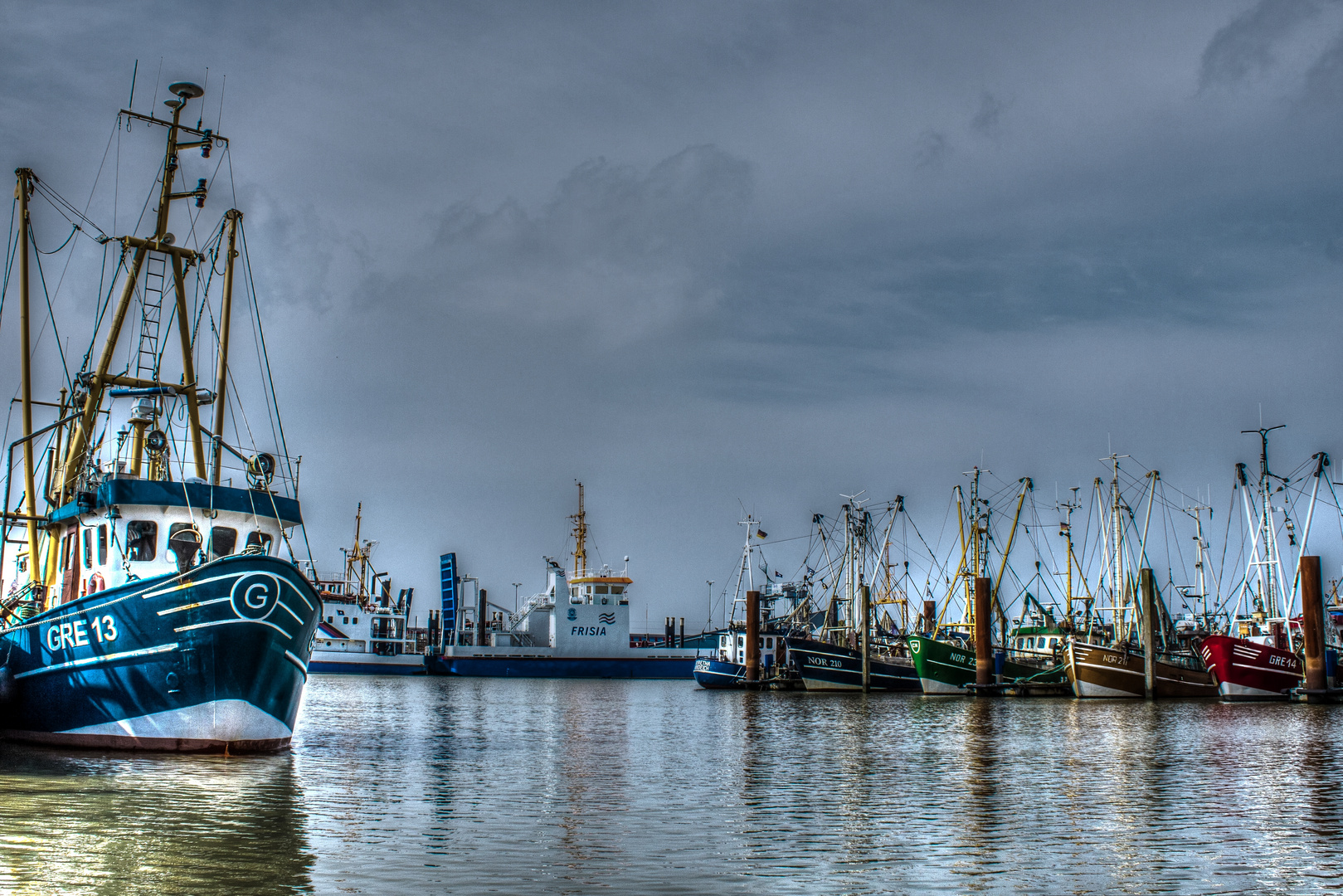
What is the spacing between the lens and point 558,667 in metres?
98.5

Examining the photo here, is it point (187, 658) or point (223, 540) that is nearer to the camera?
point (187, 658)

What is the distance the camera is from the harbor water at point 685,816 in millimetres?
11844

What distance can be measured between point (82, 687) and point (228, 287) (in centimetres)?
1251

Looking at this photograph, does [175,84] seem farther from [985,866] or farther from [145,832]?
[985,866]

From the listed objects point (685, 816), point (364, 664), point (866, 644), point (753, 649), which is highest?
point (866, 644)

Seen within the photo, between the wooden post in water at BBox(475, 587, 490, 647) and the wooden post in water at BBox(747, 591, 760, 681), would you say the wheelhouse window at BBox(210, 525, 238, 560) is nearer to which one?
the wooden post in water at BBox(747, 591, 760, 681)

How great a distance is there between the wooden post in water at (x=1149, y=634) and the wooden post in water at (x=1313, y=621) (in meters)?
6.58

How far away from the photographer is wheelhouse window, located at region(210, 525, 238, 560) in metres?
24.2

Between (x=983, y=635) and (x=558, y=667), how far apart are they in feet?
160

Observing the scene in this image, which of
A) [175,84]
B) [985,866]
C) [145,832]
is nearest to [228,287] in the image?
[175,84]

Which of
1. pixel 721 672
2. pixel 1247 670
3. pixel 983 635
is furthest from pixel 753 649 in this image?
pixel 1247 670

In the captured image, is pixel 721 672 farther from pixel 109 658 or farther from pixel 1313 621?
pixel 109 658

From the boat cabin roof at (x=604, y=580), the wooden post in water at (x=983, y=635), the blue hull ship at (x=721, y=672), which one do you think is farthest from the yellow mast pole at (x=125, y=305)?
the boat cabin roof at (x=604, y=580)

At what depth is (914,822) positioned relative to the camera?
16.0m
